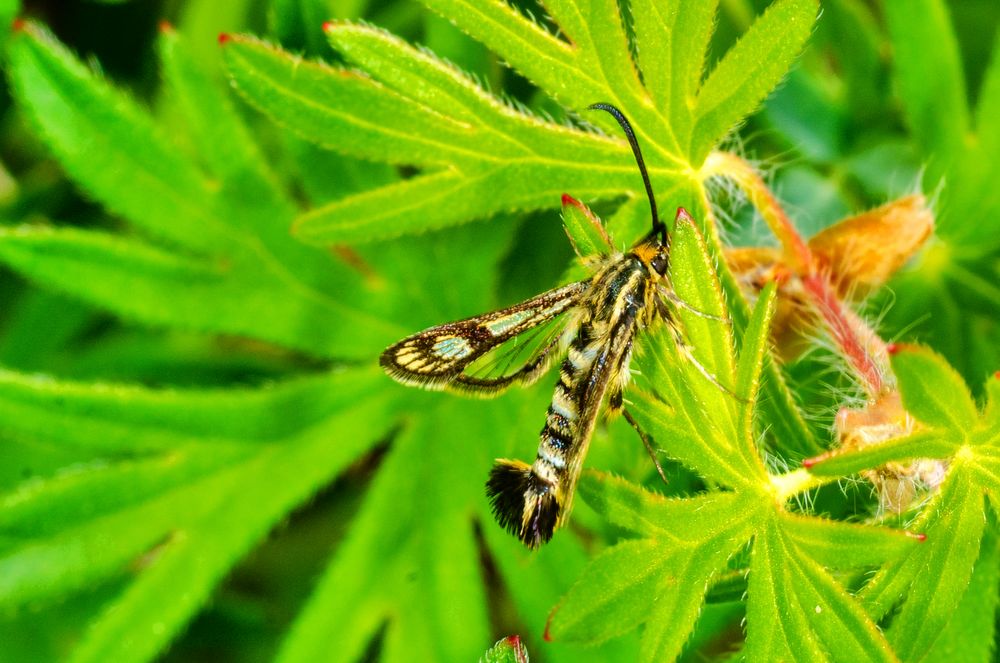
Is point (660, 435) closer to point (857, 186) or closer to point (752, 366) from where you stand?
point (752, 366)

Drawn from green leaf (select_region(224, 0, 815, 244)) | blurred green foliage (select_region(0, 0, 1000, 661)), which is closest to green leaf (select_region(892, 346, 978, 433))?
blurred green foliage (select_region(0, 0, 1000, 661))

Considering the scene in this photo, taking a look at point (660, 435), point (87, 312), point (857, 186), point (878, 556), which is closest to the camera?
point (878, 556)

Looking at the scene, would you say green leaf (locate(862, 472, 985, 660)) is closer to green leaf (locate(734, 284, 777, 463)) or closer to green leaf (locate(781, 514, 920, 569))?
green leaf (locate(781, 514, 920, 569))

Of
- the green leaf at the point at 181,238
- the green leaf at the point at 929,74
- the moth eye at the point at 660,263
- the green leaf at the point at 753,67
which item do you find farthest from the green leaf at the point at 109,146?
the green leaf at the point at 929,74

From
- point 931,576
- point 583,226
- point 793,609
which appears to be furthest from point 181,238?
point 931,576

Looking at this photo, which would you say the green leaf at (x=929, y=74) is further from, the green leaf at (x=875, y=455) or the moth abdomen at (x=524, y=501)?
the moth abdomen at (x=524, y=501)

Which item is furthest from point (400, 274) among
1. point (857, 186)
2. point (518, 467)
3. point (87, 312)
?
point (857, 186)
